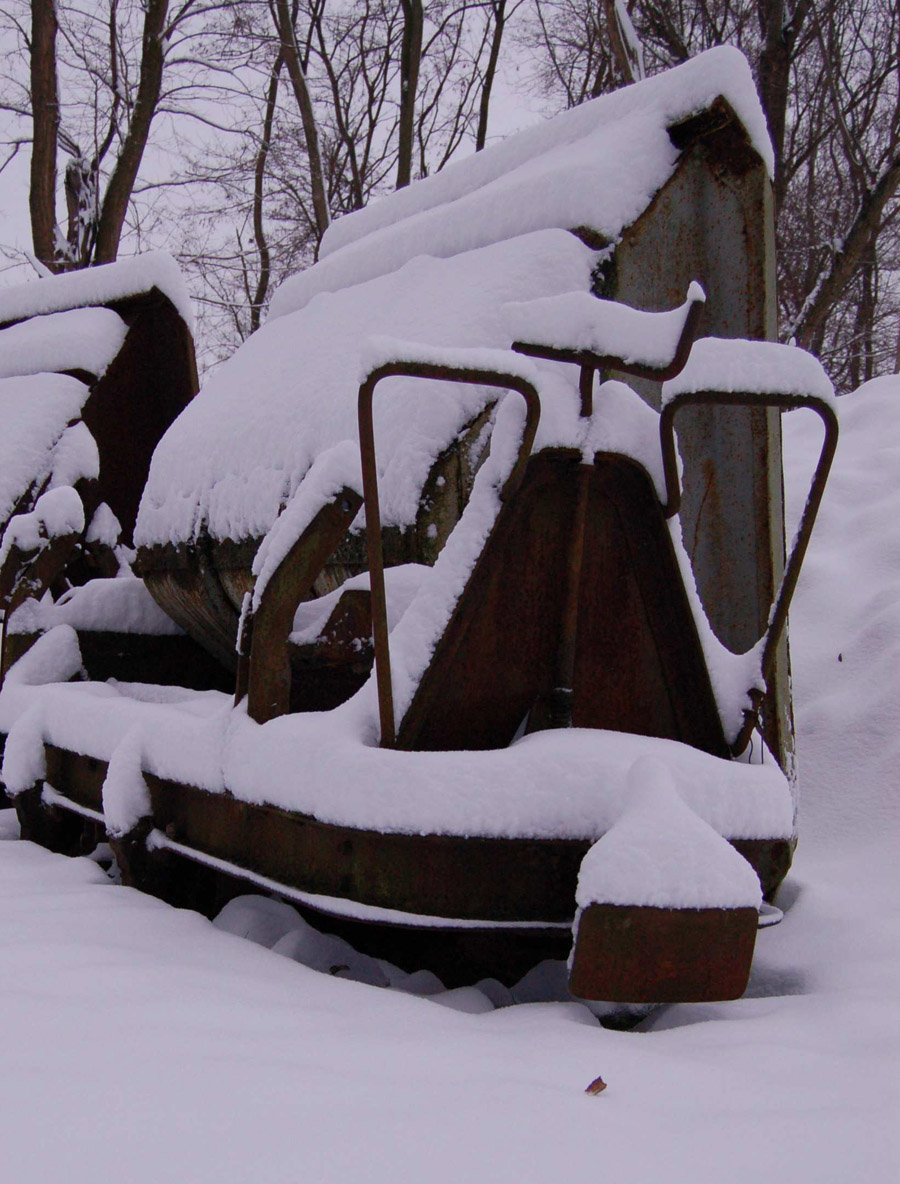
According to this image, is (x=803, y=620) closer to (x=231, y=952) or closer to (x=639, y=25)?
(x=231, y=952)

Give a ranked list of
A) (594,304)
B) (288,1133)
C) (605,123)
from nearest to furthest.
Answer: (288,1133)
(594,304)
(605,123)

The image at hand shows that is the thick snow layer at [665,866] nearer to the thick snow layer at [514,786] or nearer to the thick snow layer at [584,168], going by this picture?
the thick snow layer at [514,786]

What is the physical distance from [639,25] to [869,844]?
1425 cm

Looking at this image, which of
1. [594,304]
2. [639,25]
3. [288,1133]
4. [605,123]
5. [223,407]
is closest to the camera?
[288,1133]

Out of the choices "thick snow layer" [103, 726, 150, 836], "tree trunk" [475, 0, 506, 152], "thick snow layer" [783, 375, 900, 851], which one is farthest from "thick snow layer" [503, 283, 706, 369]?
"tree trunk" [475, 0, 506, 152]

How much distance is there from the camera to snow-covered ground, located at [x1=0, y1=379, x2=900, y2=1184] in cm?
118

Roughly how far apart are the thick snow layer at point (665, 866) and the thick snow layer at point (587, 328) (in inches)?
31.2

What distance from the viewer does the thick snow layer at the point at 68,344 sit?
4453 millimetres

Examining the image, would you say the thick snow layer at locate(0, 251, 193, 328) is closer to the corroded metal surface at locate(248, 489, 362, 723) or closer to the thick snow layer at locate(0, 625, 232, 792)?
the thick snow layer at locate(0, 625, 232, 792)

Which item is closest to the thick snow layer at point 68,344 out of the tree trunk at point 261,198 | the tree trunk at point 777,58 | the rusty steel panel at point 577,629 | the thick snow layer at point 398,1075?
the thick snow layer at point 398,1075

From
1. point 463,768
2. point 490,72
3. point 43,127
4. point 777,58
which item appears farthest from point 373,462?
point 490,72

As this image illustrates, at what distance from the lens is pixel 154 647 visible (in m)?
3.94

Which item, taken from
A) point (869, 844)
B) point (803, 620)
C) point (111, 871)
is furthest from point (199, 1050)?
point (803, 620)

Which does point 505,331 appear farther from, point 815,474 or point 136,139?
point 136,139
